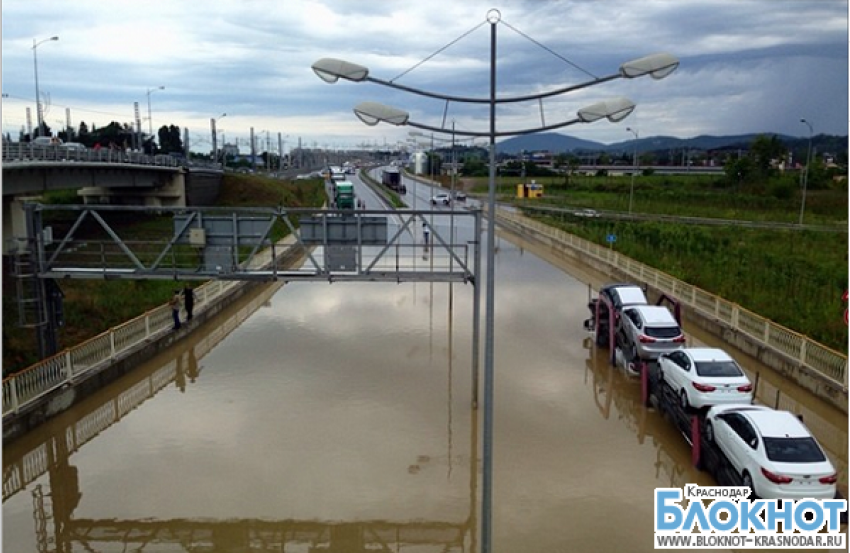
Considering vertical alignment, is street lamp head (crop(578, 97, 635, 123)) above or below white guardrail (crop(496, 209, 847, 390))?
above

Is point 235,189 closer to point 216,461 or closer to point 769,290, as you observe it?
point 769,290

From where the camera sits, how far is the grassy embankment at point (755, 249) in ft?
72.6

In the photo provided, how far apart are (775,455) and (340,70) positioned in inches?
335

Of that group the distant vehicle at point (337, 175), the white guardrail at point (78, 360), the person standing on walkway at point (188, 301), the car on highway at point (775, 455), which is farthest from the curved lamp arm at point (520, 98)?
the distant vehicle at point (337, 175)

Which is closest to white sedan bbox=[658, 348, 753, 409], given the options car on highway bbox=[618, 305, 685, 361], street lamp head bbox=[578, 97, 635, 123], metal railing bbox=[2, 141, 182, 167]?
car on highway bbox=[618, 305, 685, 361]

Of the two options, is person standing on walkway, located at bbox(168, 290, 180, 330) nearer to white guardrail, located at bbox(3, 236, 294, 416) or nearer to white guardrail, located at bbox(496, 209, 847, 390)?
white guardrail, located at bbox(3, 236, 294, 416)

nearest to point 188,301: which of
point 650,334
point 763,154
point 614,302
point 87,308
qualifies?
point 87,308

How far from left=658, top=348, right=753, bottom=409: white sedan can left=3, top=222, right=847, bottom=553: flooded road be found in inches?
39.0

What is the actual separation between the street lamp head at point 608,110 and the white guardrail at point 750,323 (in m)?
10.9

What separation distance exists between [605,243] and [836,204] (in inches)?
1505

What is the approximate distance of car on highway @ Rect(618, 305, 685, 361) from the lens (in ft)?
56.1

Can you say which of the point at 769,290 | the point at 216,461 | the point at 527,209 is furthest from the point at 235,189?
the point at 216,461

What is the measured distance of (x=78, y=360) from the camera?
51.9 feet

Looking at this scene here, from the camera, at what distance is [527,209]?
73688 millimetres
